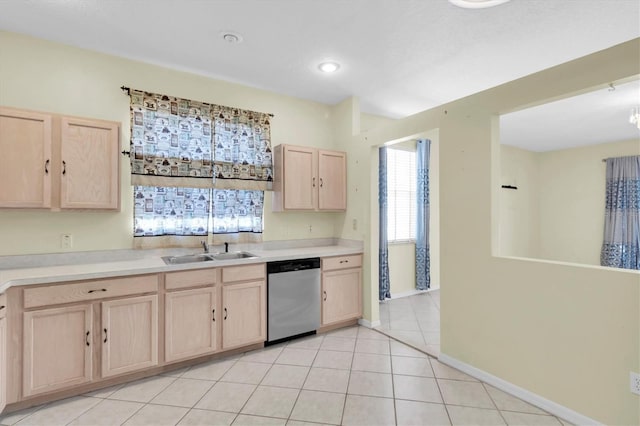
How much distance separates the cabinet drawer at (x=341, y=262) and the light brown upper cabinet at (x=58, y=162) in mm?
2090

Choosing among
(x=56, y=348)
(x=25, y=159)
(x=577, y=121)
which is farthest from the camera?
(x=577, y=121)

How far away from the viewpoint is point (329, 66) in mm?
3008

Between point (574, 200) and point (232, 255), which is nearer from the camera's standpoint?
point (232, 255)

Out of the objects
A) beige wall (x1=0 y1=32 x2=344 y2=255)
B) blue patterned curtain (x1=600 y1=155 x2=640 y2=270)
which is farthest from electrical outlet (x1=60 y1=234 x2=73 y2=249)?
blue patterned curtain (x1=600 y1=155 x2=640 y2=270)

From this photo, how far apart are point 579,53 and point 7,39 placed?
482cm

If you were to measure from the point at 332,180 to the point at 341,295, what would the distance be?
1.41 meters

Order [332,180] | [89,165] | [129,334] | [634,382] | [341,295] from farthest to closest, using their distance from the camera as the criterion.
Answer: [332,180] → [341,295] → [89,165] → [129,334] → [634,382]

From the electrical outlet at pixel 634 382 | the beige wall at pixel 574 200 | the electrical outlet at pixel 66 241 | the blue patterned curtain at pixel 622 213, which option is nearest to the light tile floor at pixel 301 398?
the electrical outlet at pixel 634 382

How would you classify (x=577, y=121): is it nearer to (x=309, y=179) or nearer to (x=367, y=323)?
(x=309, y=179)

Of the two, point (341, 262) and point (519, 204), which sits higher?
point (519, 204)

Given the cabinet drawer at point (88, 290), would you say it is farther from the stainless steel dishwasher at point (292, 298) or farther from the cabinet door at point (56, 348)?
the stainless steel dishwasher at point (292, 298)

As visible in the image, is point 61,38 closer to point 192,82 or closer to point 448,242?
point 192,82

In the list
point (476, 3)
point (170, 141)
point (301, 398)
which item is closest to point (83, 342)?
point (301, 398)

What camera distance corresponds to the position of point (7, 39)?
2.43 meters
